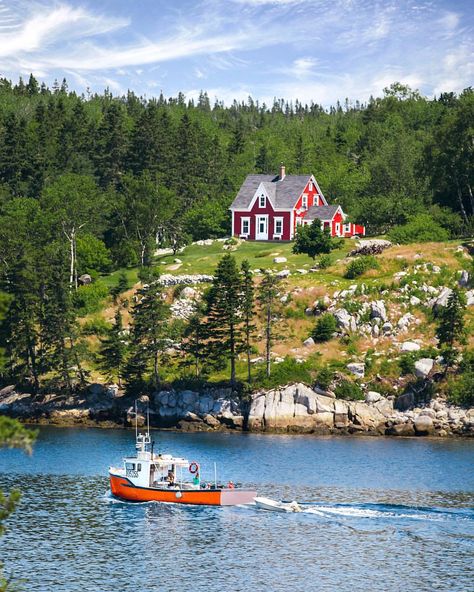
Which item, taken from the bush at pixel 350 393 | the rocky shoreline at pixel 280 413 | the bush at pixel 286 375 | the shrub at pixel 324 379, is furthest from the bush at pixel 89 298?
the bush at pixel 350 393

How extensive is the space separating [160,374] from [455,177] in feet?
164

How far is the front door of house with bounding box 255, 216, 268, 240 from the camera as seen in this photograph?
447 ft

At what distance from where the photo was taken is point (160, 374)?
98.6 meters

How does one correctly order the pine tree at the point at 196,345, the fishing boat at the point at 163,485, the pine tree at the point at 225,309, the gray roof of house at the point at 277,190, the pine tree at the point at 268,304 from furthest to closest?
the gray roof of house at the point at 277,190 → the pine tree at the point at 196,345 → the pine tree at the point at 225,309 → the pine tree at the point at 268,304 → the fishing boat at the point at 163,485

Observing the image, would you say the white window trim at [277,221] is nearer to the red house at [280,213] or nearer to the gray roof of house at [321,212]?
the red house at [280,213]

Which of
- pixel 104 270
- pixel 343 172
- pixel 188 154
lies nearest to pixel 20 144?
pixel 188 154

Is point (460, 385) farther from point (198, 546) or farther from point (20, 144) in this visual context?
point (20, 144)

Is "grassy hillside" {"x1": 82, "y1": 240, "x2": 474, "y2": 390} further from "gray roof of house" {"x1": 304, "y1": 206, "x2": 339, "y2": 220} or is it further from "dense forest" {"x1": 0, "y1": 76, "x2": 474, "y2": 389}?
"gray roof of house" {"x1": 304, "y1": 206, "x2": 339, "y2": 220}

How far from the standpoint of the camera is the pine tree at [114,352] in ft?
319

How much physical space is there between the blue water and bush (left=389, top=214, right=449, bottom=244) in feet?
145

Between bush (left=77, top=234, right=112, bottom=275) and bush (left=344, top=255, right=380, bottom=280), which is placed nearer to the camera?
bush (left=344, top=255, right=380, bottom=280)

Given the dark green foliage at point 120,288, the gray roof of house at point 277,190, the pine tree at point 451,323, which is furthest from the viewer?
the gray roof of house at point 277,190

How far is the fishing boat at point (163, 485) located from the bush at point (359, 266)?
4759cm

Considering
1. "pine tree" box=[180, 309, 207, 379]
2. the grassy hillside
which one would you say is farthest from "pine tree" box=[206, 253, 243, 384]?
the grassy hillside
